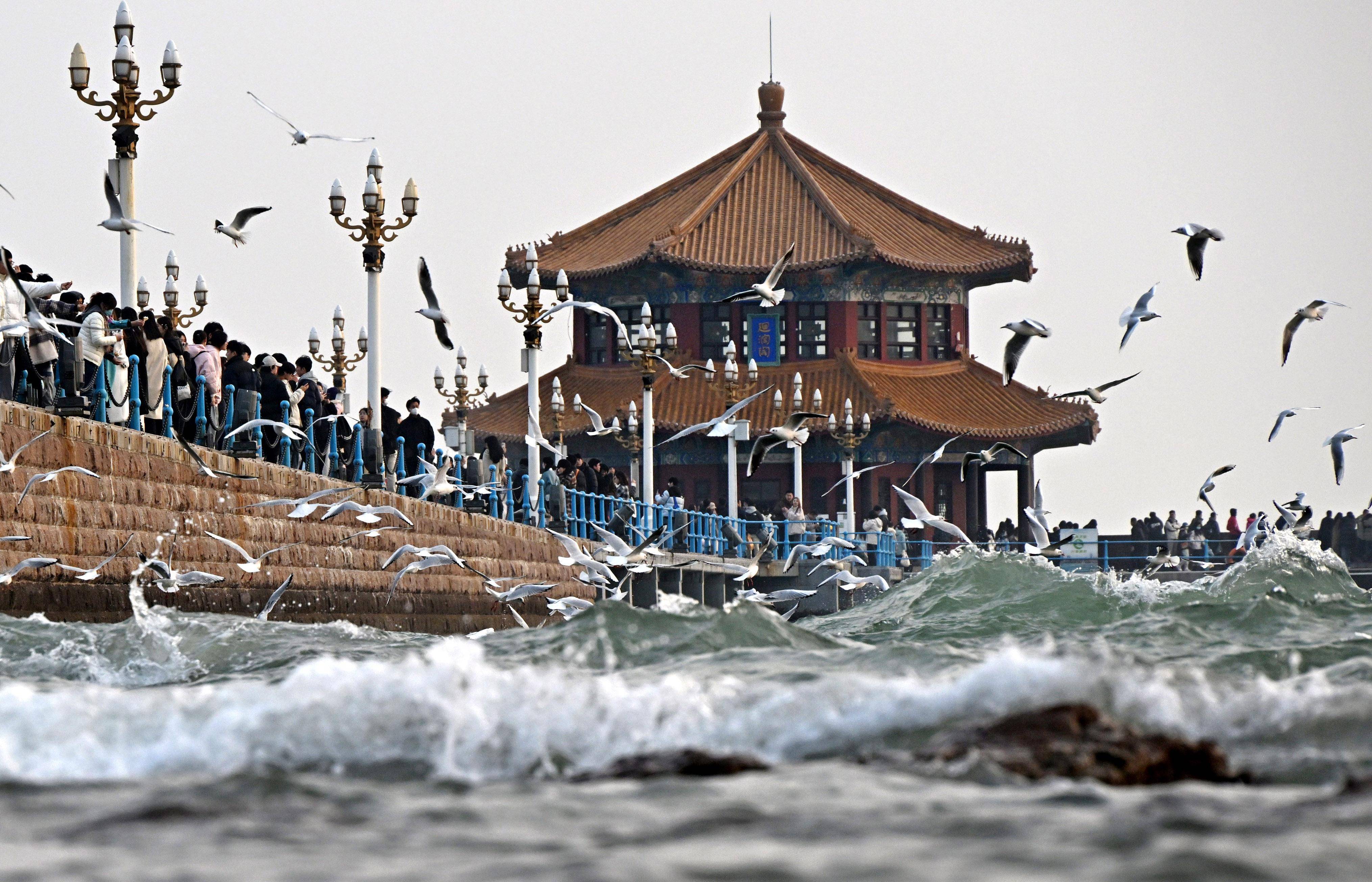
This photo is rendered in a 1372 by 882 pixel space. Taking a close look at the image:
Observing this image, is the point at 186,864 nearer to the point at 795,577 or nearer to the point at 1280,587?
the point at 1280,587

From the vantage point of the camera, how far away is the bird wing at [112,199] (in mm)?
13336

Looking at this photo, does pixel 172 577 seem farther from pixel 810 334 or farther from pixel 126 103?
pixel 810 334

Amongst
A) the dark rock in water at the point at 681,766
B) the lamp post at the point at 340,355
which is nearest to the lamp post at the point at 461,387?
the lamp post at the point at 340,355

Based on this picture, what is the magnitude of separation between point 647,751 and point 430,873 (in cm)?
186

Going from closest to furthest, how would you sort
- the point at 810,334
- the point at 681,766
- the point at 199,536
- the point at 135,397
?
the point at 681,766, the point at 135,397, the point at 199,536, the point at 810,334

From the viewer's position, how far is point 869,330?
47.4 metres

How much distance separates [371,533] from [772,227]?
3133 cm

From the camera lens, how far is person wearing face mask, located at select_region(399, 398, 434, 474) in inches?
797

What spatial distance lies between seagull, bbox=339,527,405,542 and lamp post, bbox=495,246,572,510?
10.3ft

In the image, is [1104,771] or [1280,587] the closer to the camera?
[1104,771]

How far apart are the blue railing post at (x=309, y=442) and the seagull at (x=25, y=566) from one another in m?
5.26

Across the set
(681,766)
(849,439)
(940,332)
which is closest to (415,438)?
(681,766)

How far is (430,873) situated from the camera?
487 centimetres

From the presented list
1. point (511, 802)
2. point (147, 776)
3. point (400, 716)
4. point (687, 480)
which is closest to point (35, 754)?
point (147, 776)
